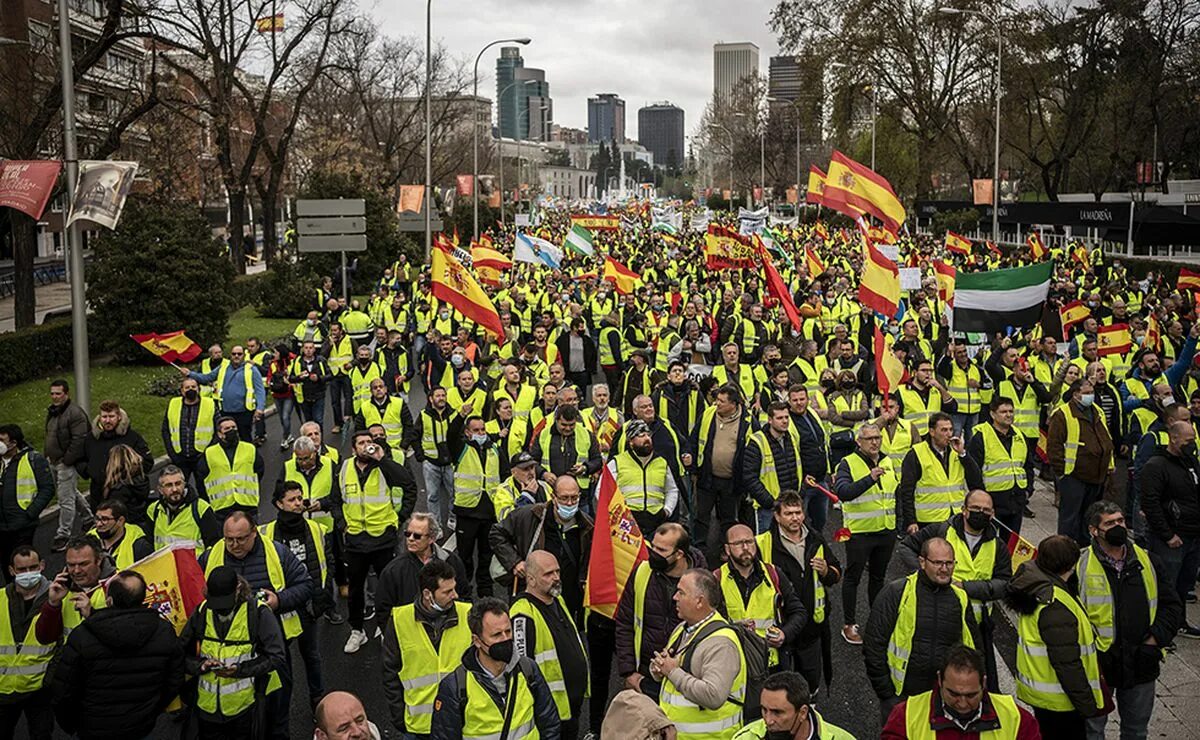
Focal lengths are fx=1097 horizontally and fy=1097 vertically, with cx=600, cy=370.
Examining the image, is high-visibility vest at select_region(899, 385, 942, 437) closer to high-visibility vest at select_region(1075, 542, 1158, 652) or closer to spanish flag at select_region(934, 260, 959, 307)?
high-visibility vest at select_region(1075, 542, 1158, 652)

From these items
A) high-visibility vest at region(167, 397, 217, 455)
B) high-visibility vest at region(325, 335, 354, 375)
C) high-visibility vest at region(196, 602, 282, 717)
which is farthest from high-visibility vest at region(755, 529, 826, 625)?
high-visibility vest at region(325, 335, 354, 375)

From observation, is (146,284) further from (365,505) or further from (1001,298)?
(1001,298)

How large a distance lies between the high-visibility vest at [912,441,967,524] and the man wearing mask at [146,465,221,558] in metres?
5.17

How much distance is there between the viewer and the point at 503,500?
7.82 meters

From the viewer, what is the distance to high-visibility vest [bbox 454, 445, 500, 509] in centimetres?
905

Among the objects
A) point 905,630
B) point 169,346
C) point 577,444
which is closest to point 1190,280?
point 577,444

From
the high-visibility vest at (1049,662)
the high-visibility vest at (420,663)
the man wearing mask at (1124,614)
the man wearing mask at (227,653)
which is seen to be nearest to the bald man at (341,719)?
the high-visibility vest at (420,663)

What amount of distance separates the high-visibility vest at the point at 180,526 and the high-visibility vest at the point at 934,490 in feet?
17.2

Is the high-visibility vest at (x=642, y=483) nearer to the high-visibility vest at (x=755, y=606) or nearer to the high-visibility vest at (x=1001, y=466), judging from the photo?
the high-visibility vest at (x=755, y=606)

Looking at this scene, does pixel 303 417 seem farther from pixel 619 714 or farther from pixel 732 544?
pixel 619 714

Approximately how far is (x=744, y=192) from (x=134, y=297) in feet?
304

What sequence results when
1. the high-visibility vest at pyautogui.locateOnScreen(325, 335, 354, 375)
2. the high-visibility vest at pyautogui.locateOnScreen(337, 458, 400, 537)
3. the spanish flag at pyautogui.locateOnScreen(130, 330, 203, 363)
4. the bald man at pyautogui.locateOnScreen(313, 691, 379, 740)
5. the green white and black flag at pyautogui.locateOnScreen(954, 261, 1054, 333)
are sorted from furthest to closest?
the high-visibility vest at pyautogui.locateOnScreen(325, 335, 354, 375), the spanish flag at pyautogui.locateOnScreen(130, 330, 203, 363), the green white and black flag at pyautogui.locateOnScreen(954, 261, 1054, 333), the high-visibility vest at pyautogui.locateOnScreen(337, 458, 400, 537), the bald man at pyautogui.locateOnScreen(313, 691, 379, 740)

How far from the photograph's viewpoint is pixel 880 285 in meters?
13.8

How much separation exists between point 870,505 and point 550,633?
3.37m
